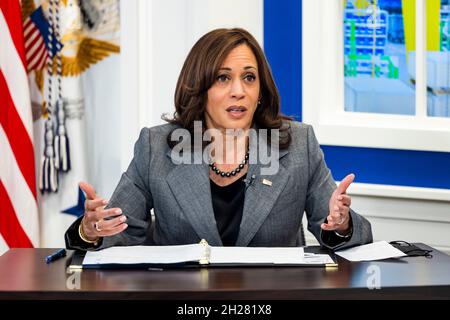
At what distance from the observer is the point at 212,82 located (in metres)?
2.90

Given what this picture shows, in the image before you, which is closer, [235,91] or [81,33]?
[235,91]

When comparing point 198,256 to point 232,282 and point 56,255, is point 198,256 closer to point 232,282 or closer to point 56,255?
point 232,282

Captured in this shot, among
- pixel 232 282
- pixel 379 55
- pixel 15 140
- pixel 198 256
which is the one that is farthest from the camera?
pixel 379 55

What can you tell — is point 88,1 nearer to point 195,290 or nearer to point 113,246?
point 113,246

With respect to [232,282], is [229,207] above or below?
above

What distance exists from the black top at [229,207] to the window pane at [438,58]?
139 centimetres

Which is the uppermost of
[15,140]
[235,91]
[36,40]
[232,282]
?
[36,40]

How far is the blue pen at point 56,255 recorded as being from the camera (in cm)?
252

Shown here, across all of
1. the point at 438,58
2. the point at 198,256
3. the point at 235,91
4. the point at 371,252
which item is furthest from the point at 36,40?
the point at 371,252

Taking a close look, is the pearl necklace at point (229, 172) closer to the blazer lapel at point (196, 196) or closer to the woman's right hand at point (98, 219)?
the blazer lapel at point (196, 196)

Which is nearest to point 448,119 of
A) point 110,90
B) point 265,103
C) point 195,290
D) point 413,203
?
point 413,203

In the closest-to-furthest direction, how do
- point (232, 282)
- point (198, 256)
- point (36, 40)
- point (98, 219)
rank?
point (232, 282), point (198, 256), point (98, 219), point (36, 40)

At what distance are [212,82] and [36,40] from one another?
1.58 metres

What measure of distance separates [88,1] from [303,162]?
69.7 inches
